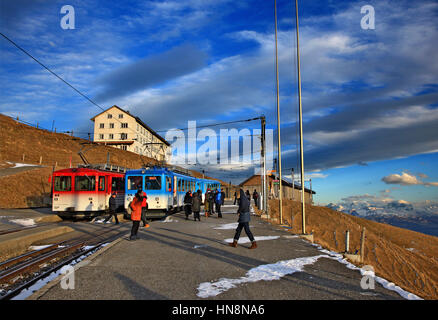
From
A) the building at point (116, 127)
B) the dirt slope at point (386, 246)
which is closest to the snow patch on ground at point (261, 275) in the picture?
the dirt slope at point (386, 246)

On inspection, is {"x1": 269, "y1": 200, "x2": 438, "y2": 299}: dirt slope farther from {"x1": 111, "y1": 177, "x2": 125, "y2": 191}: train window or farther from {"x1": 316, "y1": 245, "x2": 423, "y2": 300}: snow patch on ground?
{"x1": 111, "y1": 177, "x2": 125, "y2": 191}: train window

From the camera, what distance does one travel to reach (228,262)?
7.58 metres

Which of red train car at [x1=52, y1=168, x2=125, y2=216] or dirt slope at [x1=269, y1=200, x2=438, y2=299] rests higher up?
red train car at [x1=52, y1=168, x2=125, y2=216]

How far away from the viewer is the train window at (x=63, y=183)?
760 inches

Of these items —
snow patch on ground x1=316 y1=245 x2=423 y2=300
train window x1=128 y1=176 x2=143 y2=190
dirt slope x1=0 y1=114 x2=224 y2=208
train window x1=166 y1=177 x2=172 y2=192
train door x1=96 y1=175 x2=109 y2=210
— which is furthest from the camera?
dirt slope x1=0 y1=114 x2=224 y2=208

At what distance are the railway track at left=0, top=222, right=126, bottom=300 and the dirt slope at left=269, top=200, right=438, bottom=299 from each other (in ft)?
27.2

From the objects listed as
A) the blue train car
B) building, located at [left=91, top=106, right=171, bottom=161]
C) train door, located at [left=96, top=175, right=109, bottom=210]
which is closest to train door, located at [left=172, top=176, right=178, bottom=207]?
the blue train car

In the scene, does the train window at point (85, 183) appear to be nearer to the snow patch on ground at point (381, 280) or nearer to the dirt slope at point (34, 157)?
the dirt slope at point (34, 157)

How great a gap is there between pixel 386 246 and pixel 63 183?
28153 mm

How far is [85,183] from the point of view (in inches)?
760

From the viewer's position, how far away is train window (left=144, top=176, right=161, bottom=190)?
64.5 ft

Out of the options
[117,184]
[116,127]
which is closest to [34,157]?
[116,127]
